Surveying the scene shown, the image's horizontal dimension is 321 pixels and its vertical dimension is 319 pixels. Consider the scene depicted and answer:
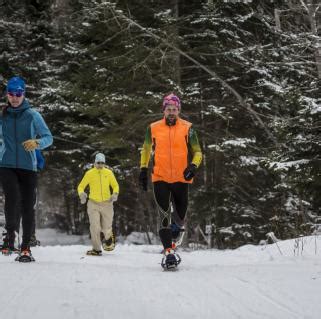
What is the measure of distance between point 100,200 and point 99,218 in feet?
1.29

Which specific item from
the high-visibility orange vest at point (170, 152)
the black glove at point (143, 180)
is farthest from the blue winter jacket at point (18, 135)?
the high-visibility orange vest at point (170, 152)

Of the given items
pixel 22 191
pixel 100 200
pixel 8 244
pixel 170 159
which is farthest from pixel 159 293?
pixel 100 200

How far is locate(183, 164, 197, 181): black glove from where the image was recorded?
5.64 metres

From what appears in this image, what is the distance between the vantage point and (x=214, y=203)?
15.7 meters

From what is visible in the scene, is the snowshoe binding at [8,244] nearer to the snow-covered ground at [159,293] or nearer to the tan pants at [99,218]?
the snow-covered ground at [159,293]

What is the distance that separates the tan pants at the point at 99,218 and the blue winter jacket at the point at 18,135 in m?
4.08

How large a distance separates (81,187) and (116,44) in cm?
721

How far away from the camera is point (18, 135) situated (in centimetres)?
572

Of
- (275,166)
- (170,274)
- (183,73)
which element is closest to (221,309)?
(170,274)

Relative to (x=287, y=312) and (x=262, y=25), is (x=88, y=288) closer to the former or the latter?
(x=287, y=312)

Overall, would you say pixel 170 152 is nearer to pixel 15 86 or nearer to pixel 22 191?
pixel 22 191

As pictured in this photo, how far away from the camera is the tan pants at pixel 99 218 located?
9644 mm

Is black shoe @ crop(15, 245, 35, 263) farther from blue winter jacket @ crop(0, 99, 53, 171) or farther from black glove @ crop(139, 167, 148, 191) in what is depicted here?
black glove @ crop(139, 167, 148, 191)

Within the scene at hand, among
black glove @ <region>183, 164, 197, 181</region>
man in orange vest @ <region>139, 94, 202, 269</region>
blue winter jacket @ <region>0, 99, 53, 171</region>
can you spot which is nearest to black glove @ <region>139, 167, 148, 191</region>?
man in orange vest @ <region>139, 94, 202, 269</region>
